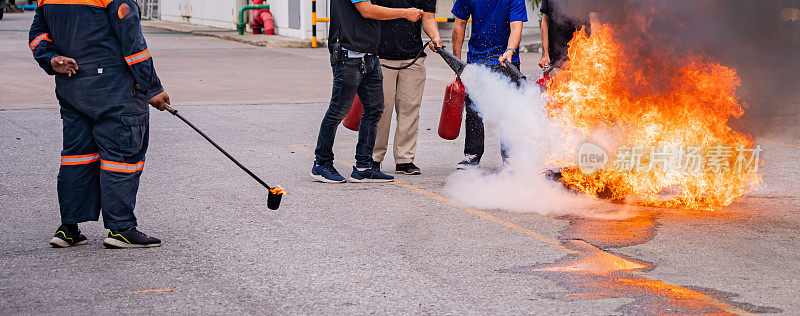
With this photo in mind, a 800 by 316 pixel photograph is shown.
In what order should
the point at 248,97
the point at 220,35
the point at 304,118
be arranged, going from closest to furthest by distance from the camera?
the point at 304,118 < the point at 248,97 < the point at 220,35

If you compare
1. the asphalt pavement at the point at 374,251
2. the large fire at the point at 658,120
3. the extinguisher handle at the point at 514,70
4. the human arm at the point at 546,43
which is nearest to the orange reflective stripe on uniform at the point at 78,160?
the asphalt pavement at the point at 374,251

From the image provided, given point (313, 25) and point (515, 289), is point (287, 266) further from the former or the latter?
point (313, 25)

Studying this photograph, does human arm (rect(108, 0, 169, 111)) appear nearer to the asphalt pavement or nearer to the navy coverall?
the navy coverall

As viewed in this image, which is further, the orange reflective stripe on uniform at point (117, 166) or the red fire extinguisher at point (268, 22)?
the red fire extinguisher at point (268, 22)

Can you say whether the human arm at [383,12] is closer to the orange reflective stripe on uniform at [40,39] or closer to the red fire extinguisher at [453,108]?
the red fire extinguisher at [453,108]

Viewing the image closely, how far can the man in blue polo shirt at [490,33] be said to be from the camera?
24.6 feet

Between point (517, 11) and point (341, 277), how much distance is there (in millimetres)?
3494

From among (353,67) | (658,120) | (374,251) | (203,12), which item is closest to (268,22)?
(203,12)

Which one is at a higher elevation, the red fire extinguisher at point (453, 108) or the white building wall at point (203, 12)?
the red fire extinguisher at point (453, 108)

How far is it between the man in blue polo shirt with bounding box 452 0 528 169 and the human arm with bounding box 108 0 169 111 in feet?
10.2

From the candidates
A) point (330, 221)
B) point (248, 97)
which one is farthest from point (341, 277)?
point (248, 97)

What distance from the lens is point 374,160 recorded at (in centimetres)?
774

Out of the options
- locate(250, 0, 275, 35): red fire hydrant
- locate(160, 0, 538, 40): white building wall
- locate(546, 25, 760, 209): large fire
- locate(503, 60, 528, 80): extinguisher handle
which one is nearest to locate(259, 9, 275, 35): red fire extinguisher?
locate(250, 0, 275, 35): red fire hydrant

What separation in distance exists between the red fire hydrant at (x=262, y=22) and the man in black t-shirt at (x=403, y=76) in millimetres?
18863
